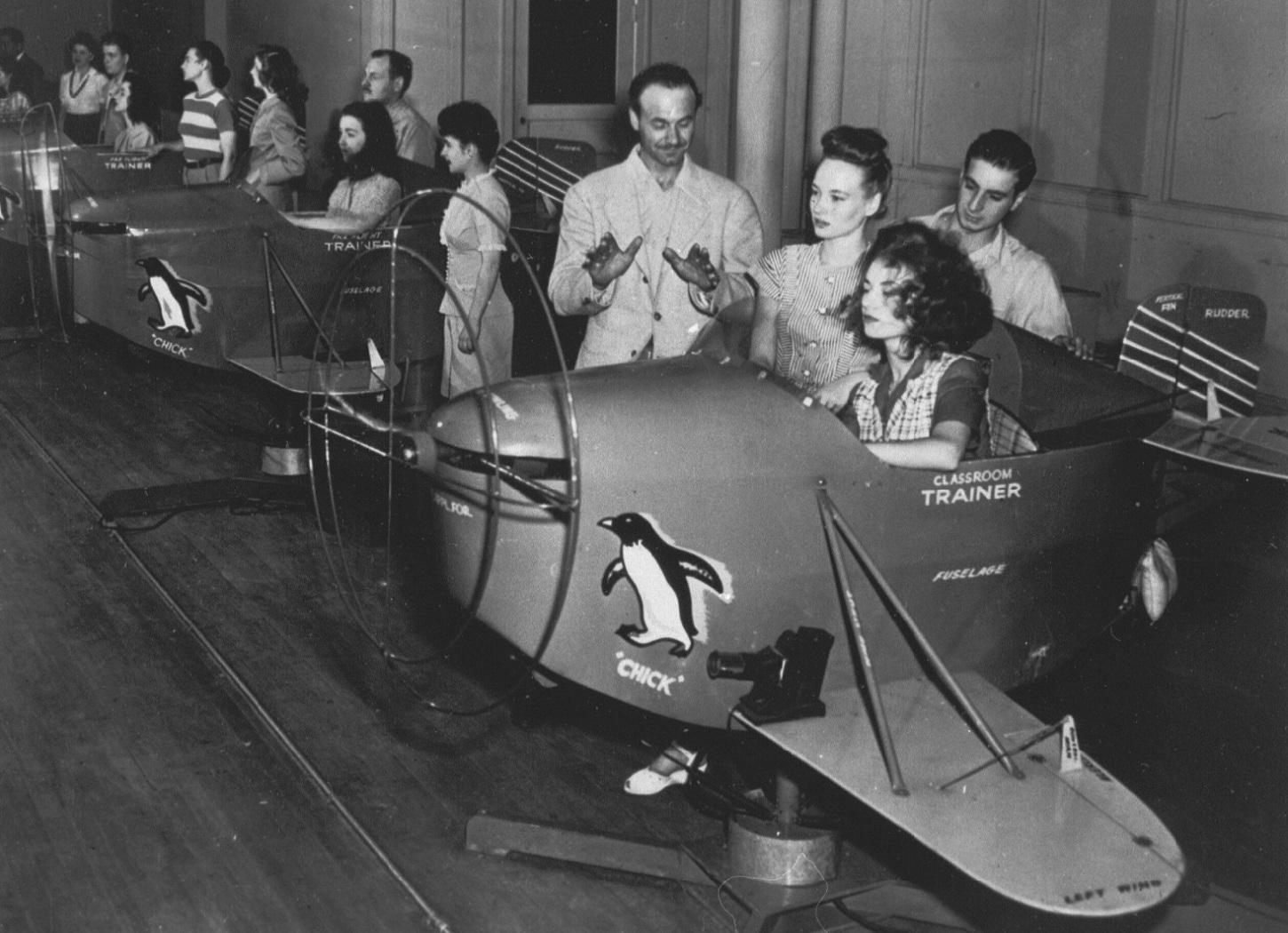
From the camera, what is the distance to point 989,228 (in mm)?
4465

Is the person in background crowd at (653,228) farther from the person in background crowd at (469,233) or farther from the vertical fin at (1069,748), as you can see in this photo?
the vertical fin at (1069,748)

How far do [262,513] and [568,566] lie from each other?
3352 mm

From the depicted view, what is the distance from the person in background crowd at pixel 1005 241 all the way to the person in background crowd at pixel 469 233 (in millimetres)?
1588

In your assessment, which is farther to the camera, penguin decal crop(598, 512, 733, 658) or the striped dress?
the striped dress

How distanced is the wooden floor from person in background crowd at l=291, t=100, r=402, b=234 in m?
1.53

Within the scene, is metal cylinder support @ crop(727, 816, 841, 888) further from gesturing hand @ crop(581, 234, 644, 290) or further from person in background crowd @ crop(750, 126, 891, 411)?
gesturing hand @ crop(581, 234, 644, 290)

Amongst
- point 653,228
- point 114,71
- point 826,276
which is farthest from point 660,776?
point 114,71

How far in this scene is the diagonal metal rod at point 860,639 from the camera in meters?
2.62

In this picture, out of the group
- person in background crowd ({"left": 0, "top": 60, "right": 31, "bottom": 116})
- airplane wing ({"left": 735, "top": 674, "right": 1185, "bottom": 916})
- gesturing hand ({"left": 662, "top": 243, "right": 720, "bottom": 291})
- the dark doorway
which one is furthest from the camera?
the dark doorway

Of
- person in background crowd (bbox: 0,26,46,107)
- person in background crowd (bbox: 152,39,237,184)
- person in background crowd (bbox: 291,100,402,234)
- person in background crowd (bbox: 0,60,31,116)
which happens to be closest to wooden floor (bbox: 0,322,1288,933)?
person in background crowd (bbox: 291,100,402,234)

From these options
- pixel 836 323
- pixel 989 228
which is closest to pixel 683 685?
pixel 836 323

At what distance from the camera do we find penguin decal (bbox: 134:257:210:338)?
6.43m

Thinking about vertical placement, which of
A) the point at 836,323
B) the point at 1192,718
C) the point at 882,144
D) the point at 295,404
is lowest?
the point at 1192,718

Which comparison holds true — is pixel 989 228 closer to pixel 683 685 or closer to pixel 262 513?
pixel 683 685
